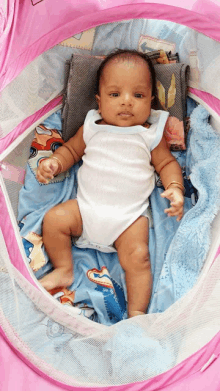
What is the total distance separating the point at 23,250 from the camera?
113 centimetres

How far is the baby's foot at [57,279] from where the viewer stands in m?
1.17

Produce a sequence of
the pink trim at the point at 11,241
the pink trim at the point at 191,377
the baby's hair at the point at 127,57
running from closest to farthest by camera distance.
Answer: the pink trim at the point at 191,377, the pink trim at the point at 11,241, the baby's hair at the point at 127,57

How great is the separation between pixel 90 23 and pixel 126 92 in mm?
271

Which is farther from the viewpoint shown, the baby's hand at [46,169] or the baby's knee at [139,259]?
the baby's hand at [46,169]

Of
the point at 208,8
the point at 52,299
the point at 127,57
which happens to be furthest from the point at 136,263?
the point at 208,8

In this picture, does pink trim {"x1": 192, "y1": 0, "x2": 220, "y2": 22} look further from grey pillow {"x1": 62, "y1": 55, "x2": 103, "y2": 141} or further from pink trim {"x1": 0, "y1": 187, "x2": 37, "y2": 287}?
pink trim {"x1": 0, "y1": 187, "x2": 37, "y2": 287}

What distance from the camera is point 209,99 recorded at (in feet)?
4.31

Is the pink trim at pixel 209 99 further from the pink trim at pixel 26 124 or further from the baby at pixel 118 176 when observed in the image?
the pink trim at pixel 26 124

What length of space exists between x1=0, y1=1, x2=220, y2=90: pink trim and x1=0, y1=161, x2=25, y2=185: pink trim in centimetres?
23

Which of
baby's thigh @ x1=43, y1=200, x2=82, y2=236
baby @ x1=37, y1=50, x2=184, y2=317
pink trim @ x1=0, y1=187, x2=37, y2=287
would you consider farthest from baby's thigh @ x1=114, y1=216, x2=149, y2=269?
pink trim @ x1=0, y1=187, x2=37, y2=287

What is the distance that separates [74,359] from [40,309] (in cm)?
14

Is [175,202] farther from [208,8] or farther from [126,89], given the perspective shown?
[208,8]

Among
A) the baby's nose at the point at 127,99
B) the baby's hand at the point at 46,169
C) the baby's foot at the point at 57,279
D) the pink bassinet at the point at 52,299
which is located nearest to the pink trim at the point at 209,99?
the pink bassinet at the point at 52,299

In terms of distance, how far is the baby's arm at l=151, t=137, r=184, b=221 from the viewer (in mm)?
1178
